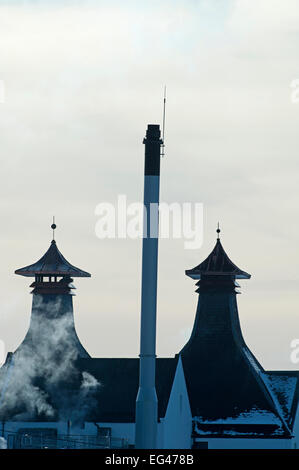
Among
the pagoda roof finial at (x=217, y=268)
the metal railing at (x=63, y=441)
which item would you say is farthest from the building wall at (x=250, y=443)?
the pagoda roof finial at (x=217, y=268)

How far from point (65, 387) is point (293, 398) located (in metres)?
12.7

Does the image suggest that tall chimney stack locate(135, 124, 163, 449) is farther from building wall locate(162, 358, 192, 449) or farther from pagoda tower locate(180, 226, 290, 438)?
pagoda tower locate(180, 226, 290, 438)

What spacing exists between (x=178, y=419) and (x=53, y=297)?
12517 millimetres

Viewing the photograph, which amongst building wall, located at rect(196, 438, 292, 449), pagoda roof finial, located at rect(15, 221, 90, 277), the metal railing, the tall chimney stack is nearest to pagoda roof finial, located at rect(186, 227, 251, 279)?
pagoda roof finial, located at rect(15, 221, 90, 277)

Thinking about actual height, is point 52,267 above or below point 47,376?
above

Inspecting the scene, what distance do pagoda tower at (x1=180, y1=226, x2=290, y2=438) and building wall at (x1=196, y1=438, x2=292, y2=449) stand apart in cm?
33

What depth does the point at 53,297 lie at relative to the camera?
12800 cm

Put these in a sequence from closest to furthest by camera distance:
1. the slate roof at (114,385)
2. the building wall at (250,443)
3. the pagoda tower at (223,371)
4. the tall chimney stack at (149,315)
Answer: the tall chimney stack at (149,315), the slate roof at (114,385), the building wall at (250,443), the pagoda tower at (223,371)

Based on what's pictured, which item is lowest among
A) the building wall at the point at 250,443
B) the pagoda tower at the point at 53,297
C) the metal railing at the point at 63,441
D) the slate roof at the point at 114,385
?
the metal railing at the point at 63,441

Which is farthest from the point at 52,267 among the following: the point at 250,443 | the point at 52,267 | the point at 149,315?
the point at 149,315

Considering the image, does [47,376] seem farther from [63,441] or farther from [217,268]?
[217,268]

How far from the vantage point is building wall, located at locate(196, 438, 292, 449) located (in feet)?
396

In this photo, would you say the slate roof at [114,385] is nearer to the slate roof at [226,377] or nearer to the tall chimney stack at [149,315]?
the slate roof at [226,377]

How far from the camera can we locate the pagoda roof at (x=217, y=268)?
417 feet
